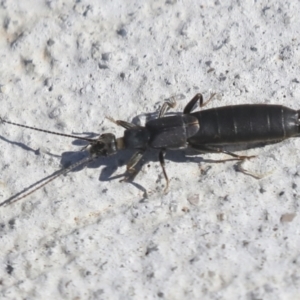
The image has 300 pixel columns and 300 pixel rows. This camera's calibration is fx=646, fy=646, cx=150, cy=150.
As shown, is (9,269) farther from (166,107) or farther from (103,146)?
(166,107)

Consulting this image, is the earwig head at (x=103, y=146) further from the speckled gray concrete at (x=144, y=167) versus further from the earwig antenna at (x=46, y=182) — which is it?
the speckled gray concrete at (x=144, y=167)

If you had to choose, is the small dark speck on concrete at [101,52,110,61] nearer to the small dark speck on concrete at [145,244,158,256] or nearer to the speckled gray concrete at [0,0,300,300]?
the speckled gray concrete at [0,0,300,300]

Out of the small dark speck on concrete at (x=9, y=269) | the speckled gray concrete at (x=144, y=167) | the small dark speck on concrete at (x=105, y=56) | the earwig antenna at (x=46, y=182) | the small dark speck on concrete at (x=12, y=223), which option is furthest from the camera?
the small dark speck on concrete at (x=105, y=56)

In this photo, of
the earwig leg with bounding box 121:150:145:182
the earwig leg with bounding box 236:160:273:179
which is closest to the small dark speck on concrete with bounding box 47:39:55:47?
the earwig leg with bounding box 121:150:145:182

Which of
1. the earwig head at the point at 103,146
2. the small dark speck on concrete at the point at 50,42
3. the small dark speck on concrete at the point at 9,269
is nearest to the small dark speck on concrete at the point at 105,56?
the small dark speck on concrete at the point at 50,42

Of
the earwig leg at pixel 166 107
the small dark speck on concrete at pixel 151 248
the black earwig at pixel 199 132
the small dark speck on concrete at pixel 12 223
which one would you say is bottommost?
the small dark speck on concrete at pixel 151 248

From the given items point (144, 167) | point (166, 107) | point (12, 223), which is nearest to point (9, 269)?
point (12, 223)

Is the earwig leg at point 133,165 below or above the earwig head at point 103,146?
below
